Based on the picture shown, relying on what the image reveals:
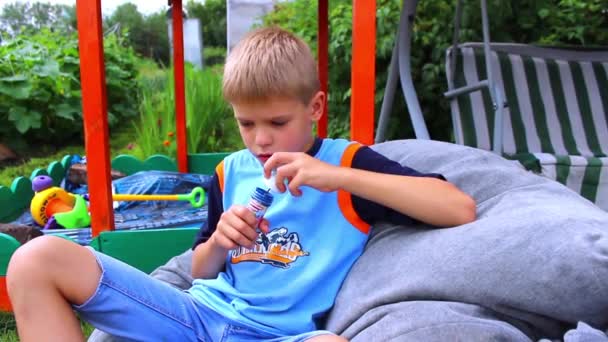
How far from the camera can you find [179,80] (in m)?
3.75

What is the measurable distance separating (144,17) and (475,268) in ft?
42.1

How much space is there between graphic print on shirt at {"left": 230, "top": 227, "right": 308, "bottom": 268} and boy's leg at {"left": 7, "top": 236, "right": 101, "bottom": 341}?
1.34 feet

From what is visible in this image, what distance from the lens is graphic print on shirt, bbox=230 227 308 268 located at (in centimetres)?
146

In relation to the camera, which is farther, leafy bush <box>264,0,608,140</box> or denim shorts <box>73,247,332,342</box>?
leafy bush <box>264,0,608,140</box>

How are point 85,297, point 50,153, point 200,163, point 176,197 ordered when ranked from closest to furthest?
point 85,297 → point 176,197 → point 200,163 → point 50,153

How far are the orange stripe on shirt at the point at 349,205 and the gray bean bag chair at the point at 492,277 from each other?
0.18 ft

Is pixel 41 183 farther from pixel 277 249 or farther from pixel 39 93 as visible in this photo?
pixel 39 93

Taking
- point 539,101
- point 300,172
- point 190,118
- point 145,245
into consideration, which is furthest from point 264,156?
point 190,118

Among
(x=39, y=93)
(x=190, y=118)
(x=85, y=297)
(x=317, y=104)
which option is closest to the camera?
(x=85, y=297)

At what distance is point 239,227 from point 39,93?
4393mm

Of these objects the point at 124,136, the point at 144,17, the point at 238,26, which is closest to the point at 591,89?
the point at 124,136

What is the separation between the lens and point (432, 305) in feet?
3.90

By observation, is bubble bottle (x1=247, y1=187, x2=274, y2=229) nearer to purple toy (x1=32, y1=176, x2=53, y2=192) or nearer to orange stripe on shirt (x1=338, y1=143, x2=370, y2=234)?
orange stripe on shirt (x1=338, y1=143, x2=370, y2=234)

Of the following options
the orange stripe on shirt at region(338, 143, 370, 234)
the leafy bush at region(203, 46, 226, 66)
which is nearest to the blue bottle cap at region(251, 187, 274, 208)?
the orange stripe on shirt at region(338, 143, 370, 234)
